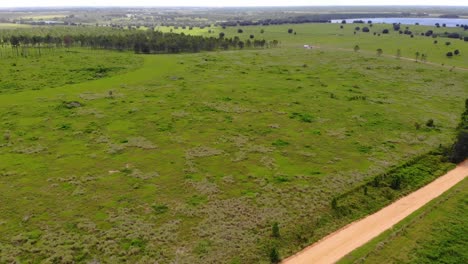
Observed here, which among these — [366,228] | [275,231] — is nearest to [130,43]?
[275,231]

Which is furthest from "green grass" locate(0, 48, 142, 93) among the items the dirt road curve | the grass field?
the dirt road curve

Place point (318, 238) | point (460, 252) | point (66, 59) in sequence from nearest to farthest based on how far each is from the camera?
1. point (460, 252)
2. point (318, 238)
3. point (66, 59)

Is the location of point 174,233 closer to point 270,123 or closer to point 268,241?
point 268,241

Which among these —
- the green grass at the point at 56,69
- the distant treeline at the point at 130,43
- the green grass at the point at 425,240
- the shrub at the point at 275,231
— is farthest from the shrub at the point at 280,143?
the distant treeline at the point at 130,43

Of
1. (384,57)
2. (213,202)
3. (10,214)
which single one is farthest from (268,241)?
(384,57)

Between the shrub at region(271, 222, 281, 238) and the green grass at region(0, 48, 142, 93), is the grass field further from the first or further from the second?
the green grass at region(0, 48, 142, 93)

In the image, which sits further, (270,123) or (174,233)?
(270,123)

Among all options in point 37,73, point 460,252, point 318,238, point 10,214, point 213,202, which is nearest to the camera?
point 460,252
